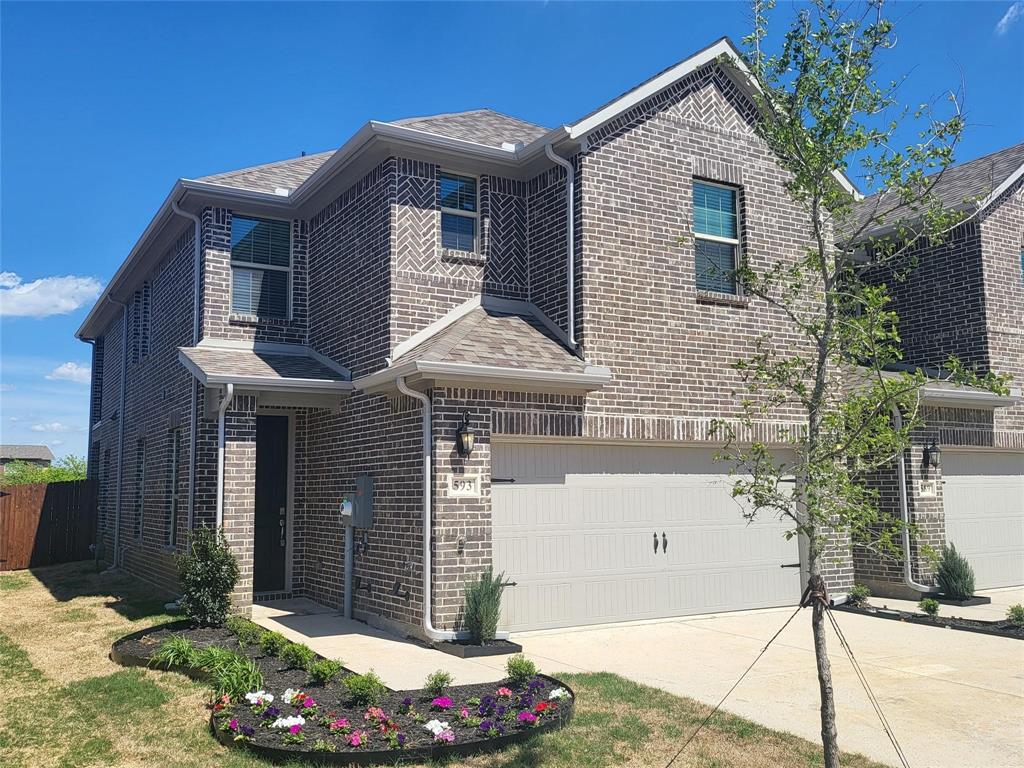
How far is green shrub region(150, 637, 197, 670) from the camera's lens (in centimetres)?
825

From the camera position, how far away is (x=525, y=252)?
12.0 meters

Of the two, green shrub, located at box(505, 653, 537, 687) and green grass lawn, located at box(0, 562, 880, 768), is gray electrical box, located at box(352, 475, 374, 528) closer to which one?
green grass lawn, located at box(0, 562, 880, 768)

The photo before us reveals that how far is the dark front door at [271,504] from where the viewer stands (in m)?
12.8

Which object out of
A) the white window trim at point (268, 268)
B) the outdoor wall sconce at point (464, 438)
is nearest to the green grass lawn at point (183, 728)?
the outdoor wall sconce at point (464, 438)

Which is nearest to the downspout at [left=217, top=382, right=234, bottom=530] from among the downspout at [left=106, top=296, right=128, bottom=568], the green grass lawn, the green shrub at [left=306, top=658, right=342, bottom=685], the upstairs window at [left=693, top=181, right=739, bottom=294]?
the green grass lawn

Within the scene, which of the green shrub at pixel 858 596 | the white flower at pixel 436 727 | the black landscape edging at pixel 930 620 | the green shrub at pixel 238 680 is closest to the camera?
the white flower at pixel 436 727

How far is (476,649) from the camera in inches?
352

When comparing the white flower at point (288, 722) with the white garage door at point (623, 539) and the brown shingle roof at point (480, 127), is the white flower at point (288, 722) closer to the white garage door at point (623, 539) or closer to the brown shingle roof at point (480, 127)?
the white garage door at point (623, 539)

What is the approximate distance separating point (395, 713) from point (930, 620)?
7.52m

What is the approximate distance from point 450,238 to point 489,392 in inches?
108

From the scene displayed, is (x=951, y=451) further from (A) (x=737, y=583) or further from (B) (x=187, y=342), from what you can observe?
(B) (x=187, y=342)

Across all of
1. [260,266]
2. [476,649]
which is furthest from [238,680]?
[260,266]

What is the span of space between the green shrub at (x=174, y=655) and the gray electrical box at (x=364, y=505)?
2.80 meters

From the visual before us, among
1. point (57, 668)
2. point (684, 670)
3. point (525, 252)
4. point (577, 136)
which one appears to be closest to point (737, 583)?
point (684, 670)
